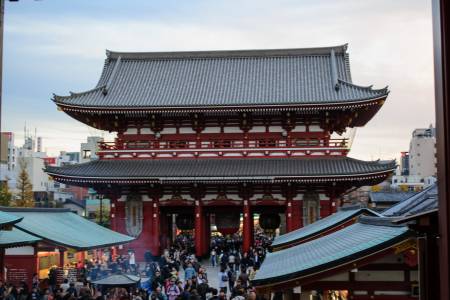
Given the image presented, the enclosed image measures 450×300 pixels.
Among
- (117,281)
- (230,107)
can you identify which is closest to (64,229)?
(117,281)

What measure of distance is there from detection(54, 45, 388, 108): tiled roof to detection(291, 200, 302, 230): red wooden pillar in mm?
6012

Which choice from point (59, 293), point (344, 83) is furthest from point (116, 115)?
point (59, 293)

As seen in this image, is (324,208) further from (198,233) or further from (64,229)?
(64,229)

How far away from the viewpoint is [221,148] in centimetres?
3594

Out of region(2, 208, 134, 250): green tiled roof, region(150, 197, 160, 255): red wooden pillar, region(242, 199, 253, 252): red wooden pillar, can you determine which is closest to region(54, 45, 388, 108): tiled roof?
region(150, 197, 160, 255): red wooden pillar

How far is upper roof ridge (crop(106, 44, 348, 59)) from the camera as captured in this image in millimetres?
42062

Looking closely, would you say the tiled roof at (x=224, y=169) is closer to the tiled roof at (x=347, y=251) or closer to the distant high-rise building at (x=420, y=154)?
the tiled roof at (x=347, y=251)

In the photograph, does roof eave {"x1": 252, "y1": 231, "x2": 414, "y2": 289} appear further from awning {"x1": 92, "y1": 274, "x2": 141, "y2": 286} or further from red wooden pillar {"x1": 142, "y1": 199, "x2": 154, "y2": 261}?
red wooden pillar {"x1": 142, "y1": 199, "x2": 154, "y2": 261}

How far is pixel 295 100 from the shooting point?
35.5m

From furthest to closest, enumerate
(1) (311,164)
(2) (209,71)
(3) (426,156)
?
(3) (426,156), (2) (209,71), (1) (311,164)

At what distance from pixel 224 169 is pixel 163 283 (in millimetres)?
12765

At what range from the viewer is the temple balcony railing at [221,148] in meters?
35.1

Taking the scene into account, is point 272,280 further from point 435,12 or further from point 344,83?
point 344,83

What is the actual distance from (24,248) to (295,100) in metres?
18.9
